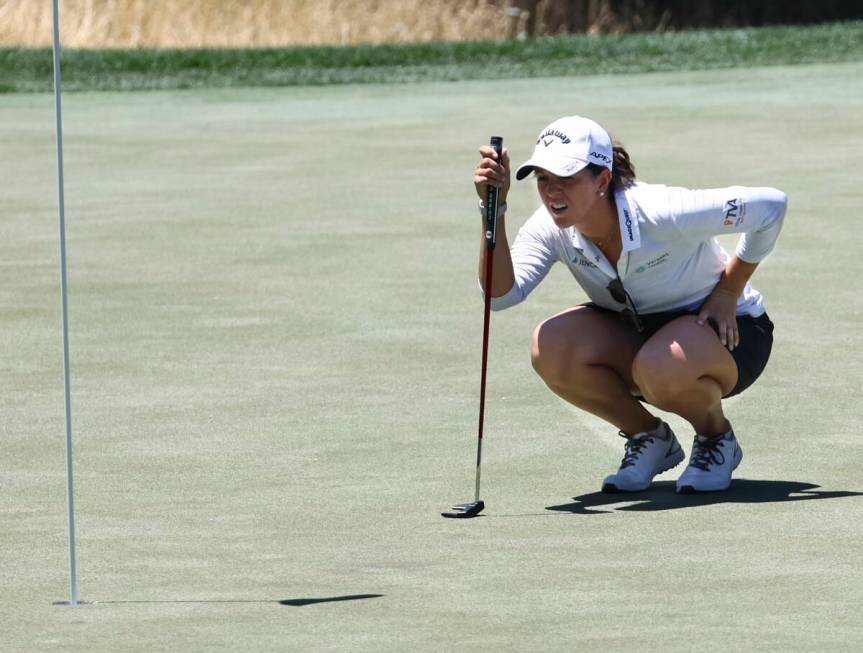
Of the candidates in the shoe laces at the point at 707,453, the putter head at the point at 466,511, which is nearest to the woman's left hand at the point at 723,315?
the shoe laces at the point at 707,453

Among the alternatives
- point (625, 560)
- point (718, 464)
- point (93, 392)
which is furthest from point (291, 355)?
point (625, 560)

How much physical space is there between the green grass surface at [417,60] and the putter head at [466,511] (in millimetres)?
13402

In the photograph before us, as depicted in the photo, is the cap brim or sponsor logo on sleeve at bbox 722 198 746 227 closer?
the cap brim

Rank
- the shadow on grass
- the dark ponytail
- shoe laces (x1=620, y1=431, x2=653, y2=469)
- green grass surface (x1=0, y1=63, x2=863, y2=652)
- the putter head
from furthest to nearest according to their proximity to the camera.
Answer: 1. shoe laces (x1=620, y1=431, x2=653, y2=469)
2. the dark ponytail
3. the putter head
4. the shadow on grass
5. green grass surface (x1=0, y1=63, x2=863, y2=652)

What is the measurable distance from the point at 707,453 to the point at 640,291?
54cm

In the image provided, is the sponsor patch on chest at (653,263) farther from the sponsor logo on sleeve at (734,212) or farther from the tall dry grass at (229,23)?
the tall dry grass at (229,23)

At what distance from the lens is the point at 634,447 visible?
703 centimetres

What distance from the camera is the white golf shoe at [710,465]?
269 inches

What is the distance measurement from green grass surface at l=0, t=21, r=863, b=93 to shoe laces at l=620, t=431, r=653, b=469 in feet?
42.8

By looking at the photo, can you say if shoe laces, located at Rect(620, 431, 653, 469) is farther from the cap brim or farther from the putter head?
the cap brim

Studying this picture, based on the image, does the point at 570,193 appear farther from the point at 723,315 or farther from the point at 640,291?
the point at 723,315

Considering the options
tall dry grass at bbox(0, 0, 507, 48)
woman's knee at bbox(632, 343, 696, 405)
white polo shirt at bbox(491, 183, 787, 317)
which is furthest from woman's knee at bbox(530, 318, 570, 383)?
tall dry grass at bbox(0, 0, 507, 48)

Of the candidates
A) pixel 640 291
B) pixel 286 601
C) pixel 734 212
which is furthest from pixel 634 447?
pixel 286 601

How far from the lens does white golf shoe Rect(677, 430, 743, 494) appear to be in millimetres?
6840
